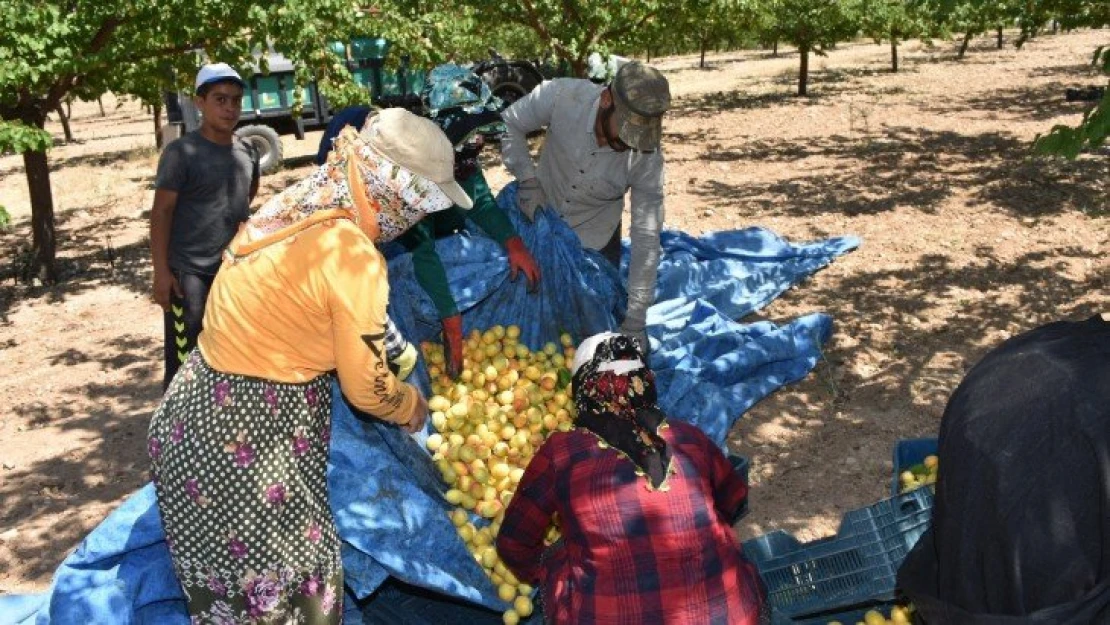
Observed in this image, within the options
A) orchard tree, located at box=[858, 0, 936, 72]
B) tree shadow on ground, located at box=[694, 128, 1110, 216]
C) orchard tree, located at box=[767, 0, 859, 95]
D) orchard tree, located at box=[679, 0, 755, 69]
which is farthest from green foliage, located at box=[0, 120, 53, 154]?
orchard tree, located at box=[858, 0, 936, 72]

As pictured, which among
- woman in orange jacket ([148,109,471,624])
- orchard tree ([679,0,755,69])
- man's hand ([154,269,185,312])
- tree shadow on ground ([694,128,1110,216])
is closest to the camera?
woman in orange jacket ([148,109,471,624])

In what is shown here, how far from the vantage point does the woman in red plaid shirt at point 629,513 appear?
280 centimetres

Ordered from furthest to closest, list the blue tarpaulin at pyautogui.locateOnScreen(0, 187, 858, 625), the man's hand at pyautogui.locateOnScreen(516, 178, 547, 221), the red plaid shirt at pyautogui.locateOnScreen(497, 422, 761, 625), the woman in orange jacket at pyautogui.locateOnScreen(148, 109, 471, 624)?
1. the man's hand at pyautogui.locateOnScreen(516, 178, 547, 221)
2. the blue tarpaulin at pyautogui.locateOnScreen(0, 187, 858, 625)
3. the red plaid shirt at pyautogui.locateOnScreen(497, 422, 761, 625)
4. the woman in orange jacket at pyautogui.locateOnScreen(148, 109, 471, 624)

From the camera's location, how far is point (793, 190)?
10.9 metres

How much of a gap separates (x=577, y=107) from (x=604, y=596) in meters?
3.03

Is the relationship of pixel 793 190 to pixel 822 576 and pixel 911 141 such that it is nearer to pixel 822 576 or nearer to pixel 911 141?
pixel 911 141

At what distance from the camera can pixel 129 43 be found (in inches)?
316

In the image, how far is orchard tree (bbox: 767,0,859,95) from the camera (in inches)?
806

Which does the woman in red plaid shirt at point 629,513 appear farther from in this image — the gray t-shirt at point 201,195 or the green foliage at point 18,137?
the green foliage at point 18,137

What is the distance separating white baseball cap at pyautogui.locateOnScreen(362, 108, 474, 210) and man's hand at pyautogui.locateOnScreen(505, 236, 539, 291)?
6.85 feet

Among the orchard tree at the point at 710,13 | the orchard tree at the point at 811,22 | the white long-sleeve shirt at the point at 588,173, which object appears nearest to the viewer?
the white long-sleeve shirt at the point at 588,173

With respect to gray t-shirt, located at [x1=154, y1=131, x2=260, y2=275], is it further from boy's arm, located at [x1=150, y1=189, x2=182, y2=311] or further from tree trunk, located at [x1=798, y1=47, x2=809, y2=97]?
tree trunk, located at [x1=798, y1=47, x2=809, y2=97]

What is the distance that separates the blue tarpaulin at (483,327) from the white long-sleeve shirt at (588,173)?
0.26 m

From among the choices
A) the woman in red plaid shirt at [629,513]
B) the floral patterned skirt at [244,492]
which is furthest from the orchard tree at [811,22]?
the floral patterned skirt at [244,492]
